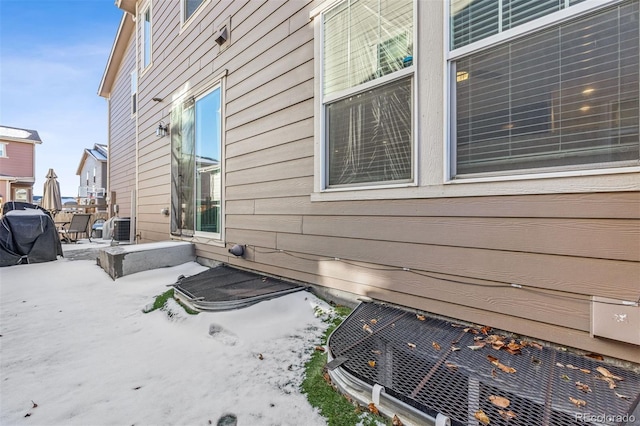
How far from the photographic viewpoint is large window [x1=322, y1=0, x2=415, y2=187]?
203 cm

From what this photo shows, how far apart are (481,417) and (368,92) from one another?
6.76ft

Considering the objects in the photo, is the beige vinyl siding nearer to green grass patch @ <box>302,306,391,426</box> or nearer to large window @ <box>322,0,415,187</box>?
large window @ <box>322,0,415,187</box>

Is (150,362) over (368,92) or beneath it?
beneath

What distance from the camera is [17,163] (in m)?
15.9

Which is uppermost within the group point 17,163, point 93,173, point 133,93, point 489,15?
point 133,93

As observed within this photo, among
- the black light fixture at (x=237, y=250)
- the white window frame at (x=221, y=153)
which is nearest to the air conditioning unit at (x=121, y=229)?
the white window frame at (x=221, y=153)

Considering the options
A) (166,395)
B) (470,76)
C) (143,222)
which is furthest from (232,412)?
(143,222)

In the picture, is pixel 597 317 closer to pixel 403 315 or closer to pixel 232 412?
pixel 403 315

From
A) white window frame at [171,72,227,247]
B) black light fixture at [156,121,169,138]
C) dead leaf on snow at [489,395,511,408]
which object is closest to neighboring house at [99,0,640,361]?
white window frame at [171,72,227,247]

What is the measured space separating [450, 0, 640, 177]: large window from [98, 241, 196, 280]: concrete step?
12.1 ft

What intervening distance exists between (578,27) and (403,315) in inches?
70.6

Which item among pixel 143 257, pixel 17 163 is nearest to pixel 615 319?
pixel 143 257

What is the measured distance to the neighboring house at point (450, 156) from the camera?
52.7 inches

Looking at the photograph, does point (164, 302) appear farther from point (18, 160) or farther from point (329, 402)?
point (18, 160)
